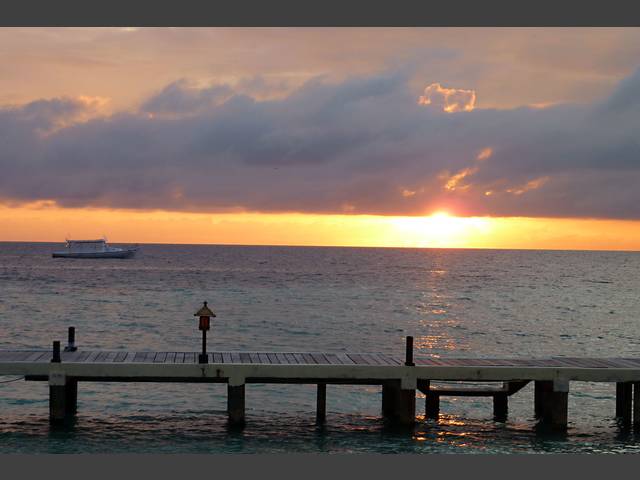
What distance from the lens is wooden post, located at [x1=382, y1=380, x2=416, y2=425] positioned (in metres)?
22.8

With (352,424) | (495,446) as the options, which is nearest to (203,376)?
(352,424)

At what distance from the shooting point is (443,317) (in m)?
68.1

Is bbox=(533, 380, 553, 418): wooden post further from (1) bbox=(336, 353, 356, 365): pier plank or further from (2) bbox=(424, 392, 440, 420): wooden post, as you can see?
(1) bbox=(336, 353, 356, 365): pier plank

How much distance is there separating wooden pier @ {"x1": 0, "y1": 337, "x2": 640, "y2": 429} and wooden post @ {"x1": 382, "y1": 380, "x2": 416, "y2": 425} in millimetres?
26

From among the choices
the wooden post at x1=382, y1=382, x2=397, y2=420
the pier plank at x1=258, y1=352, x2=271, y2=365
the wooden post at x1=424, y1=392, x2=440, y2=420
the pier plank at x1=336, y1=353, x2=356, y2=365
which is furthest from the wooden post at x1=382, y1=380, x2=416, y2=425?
the pier plank at x1=258, y1=352, x2=271, y2=365

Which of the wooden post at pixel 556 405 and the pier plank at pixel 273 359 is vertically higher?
the pier plank at pixel 273 359

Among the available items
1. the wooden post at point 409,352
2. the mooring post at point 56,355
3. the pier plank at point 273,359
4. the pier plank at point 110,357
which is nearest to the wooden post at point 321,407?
the pier plank at point 273,359

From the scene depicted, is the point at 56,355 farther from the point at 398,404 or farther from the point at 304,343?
the point at 304,343

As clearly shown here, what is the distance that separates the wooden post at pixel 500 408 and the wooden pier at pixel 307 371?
1.59 metres

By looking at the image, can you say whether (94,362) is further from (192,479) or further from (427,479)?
(427,479)

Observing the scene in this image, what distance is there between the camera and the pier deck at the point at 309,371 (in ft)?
72.0

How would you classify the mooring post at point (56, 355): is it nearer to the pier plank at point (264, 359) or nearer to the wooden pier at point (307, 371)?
the wooden pier at point (307, 371)

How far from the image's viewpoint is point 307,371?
22.2m

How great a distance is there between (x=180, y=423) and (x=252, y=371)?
380cm
